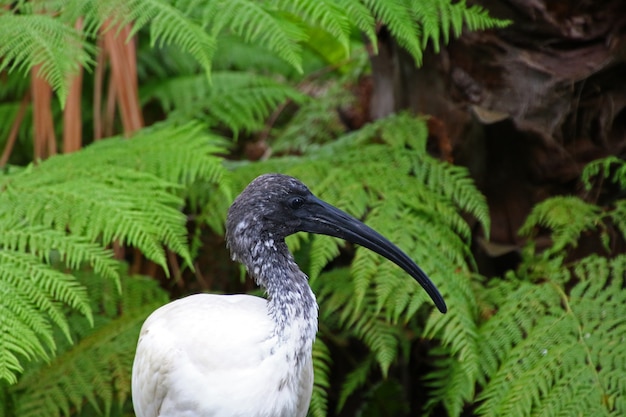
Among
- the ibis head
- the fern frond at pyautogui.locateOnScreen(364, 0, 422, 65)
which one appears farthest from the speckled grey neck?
the fern frond at pyautogui.locateOnScreen(364, 0, 422, 65)

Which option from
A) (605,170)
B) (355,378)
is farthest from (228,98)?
(605,170)

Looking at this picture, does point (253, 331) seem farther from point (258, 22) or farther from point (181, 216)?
point (258, 22)

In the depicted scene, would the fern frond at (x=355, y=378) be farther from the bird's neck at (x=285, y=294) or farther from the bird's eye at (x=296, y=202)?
the bird's eye at (x=296, y=202)

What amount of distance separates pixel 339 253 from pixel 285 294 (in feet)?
2.42

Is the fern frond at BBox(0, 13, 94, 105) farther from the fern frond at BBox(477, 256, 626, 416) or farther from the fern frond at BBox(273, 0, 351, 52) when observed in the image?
the fern frond at BBox(477, 256, 626, 416)

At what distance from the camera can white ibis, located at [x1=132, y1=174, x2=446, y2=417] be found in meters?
2.47

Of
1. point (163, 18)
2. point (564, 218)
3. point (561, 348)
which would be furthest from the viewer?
point (564, 218)

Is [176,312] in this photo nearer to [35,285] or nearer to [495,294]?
[35,285]

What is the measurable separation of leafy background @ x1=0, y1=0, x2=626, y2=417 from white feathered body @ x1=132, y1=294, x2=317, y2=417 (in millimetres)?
388

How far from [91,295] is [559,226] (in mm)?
1751

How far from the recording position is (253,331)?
249 cm

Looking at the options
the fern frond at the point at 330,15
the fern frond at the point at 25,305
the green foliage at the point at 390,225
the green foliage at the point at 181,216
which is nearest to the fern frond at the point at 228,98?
the green foliage at the point at 181,216

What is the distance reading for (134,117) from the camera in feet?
13.1

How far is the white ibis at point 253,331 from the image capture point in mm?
2467
